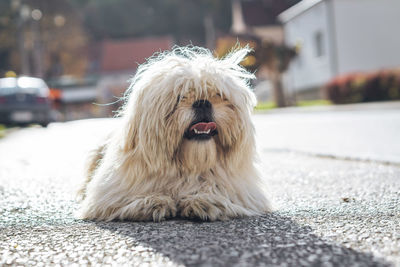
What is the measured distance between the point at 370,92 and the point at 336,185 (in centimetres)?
1843

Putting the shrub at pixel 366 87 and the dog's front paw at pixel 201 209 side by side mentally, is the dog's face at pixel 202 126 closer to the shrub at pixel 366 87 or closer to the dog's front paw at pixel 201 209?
the dog's front paw at pixel 201 209

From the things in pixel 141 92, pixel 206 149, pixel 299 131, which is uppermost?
pixel 141 92

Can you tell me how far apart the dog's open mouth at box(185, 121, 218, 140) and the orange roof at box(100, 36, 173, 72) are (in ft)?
166

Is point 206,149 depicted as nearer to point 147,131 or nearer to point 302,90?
point 147,131

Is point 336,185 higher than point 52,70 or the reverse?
the reverse

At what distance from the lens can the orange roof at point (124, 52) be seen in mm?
53688

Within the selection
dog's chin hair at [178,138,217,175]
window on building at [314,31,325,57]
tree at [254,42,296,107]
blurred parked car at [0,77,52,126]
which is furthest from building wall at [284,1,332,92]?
dog's chin hair at [178,138,217,175]

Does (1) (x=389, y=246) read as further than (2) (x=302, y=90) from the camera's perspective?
No

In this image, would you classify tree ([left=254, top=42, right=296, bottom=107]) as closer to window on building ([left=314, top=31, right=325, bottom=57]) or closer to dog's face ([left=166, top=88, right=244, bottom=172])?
window on building ([left=314, top=31, right=325, bottom=57])

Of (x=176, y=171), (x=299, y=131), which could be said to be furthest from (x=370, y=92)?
(x=176, y=171)

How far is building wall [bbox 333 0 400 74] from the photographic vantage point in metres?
28.8

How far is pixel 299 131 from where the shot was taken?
41.4 feet

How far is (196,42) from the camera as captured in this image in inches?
2311

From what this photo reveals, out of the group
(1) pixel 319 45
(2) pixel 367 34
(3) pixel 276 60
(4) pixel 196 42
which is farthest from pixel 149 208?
(4) pixel 196 42
